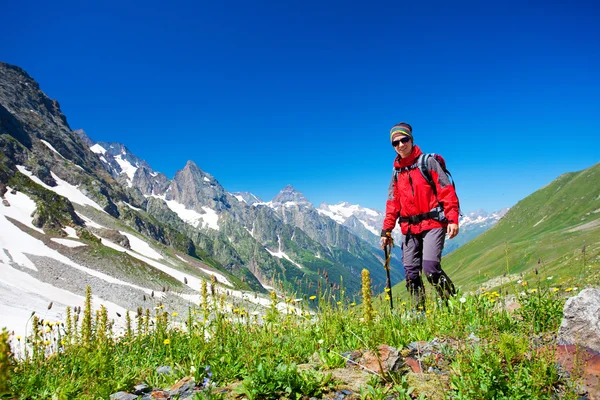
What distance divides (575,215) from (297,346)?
179 meters

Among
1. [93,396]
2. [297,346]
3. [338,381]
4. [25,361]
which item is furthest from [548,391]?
[25,361]

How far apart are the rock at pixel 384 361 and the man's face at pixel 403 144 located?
488 centimetres

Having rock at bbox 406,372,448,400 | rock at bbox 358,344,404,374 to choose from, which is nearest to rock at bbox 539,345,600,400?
rock at bbox 406,372,448,400

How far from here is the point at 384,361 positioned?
4.11 meters

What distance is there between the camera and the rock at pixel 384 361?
3.98 m

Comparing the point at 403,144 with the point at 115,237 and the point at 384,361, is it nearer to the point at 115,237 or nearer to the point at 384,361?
the point at 384,361

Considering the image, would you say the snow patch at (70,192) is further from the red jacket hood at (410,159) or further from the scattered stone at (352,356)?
the scattered stone at (352,356)

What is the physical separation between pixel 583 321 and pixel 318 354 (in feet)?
11.0

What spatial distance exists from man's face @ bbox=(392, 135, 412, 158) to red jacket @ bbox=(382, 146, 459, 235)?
5.3 inches

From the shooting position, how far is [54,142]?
186000 mm

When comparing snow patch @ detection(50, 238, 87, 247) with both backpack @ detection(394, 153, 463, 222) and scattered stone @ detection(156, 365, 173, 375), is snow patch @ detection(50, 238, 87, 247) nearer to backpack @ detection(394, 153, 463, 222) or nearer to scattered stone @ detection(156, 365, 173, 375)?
scattered stone @ detection(156, 365, 173, 375)

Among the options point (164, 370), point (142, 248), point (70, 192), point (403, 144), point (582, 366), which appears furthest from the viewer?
point (70, 192)

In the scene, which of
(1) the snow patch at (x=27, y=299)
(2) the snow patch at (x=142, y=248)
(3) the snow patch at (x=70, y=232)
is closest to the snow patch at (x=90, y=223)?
(2) the snow patch at (x=142, y=248)

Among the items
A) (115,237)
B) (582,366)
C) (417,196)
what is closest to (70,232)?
(115,237)
